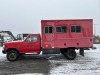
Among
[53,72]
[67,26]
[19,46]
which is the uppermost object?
[67,26]

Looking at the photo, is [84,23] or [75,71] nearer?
[75,71]

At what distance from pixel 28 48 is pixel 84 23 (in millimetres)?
4444

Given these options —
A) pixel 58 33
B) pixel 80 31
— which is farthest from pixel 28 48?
pixel 80 31

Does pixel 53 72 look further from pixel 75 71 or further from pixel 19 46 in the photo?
pixel 19 46

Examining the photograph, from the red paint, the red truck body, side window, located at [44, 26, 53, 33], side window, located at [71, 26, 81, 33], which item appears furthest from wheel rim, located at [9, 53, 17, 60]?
side window, located at [71, 26, 81, 33]

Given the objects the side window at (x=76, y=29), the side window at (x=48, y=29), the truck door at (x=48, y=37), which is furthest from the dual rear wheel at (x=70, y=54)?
the side window at (x=48, y=29)

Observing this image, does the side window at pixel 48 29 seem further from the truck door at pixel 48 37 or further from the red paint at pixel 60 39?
the red paint at pixel 60 39

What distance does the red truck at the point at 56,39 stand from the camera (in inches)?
769

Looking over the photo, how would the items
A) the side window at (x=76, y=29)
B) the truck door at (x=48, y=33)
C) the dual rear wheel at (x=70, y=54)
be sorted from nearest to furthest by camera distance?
the truck door at (x=48, y=33) → the side window at (x=76, y=29) → the dual rear wheel at (x=70, y=54)

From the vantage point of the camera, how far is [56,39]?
1956cm

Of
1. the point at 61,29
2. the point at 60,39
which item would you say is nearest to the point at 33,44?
the point at 60,39

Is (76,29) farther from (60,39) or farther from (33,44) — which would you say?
(33,44)

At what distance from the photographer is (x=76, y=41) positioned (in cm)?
1966

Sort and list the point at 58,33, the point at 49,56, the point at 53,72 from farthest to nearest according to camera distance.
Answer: the point at 49,56
the point at 58,33
the point at 53,72
